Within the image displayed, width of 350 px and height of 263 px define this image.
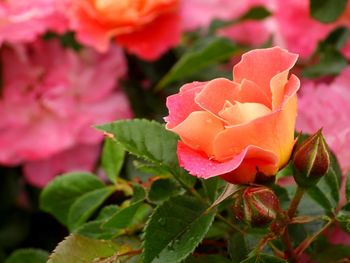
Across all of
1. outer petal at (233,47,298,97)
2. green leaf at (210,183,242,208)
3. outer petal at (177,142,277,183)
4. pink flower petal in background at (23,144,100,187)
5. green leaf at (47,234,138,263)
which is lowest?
pink flower petal in background at (23,144,100,187)

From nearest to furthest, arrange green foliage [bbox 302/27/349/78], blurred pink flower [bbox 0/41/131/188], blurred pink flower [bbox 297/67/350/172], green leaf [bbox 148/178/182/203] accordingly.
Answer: green leaf [bbox 148/178/182/203], blurred pink flower [bbox 297/67/350/172], green foliage [bbox 302/27/349/78], blurred pink flower [bbox 0/41/131/188]

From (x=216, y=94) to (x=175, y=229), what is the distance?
0.08m

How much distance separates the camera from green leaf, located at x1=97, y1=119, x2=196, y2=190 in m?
0.42

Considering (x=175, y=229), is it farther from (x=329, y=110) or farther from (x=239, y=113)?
(x=329, y=110)

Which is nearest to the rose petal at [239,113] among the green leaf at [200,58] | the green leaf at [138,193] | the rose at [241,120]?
the rose at [241,120]

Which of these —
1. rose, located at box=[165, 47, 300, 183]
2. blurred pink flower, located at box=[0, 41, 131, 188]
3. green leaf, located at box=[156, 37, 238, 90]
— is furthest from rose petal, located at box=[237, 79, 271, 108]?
blurred pink flower, located at box=[0, 41, 131, 188]

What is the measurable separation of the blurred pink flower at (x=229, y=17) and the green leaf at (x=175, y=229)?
1.51 ft

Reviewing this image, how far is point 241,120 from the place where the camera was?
1.18ft

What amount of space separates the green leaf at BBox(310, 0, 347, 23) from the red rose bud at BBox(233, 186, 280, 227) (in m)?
0.31

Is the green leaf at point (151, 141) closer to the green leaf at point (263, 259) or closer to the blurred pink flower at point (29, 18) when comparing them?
the green leaf at point (263, 259)

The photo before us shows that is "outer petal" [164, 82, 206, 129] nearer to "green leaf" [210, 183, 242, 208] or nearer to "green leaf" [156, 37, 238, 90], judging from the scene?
"green leaf" [210, 183, 242, 208]

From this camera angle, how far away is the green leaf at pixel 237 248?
1.37 ft

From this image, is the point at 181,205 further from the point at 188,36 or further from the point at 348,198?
the point at 188,36

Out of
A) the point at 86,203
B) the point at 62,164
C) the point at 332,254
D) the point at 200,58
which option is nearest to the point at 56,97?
the point at 62,164
